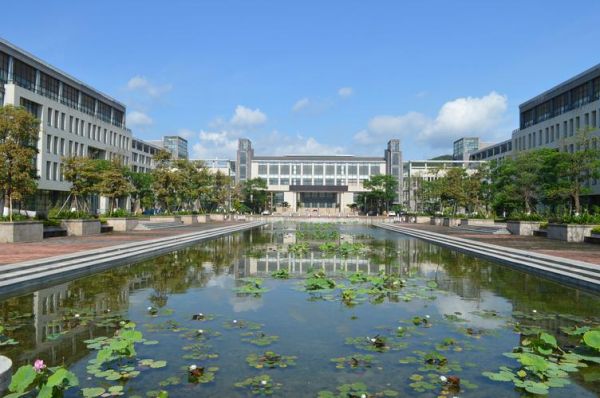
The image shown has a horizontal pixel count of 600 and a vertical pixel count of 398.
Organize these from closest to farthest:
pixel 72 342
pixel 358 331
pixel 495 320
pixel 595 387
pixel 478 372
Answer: pixel 595 387 < pixel 478 372 < pixel 72 342 < pixel 358 331 < pixel 495 320

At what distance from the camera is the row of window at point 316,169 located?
14900 cm

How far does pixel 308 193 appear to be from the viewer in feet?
484

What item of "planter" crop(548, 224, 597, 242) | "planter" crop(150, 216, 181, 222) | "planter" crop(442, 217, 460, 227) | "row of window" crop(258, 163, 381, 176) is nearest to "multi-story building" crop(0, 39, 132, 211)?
"planter" crop(150, 216, 181, 222)

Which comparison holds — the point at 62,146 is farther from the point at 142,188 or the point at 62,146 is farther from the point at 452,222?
the point at 452,222

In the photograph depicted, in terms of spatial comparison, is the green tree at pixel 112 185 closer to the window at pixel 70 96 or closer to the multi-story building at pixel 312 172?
the window at pixel 70 96

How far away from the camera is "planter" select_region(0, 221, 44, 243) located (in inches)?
998

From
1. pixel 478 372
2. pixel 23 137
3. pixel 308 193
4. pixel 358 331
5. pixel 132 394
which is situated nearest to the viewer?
pixel 132 394

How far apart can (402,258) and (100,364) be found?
58.6 ft

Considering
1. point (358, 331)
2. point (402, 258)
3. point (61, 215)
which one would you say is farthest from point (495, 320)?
point (61, 215)

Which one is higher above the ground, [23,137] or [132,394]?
[23,137]

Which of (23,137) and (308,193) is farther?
(308,193)

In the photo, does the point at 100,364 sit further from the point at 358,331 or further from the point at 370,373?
the point at 358,331

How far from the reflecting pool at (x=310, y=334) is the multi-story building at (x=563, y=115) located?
4650 centimetres

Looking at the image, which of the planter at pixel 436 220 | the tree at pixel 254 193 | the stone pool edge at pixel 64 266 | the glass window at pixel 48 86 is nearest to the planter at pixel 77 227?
the stone pool edge at pixel 64 266
